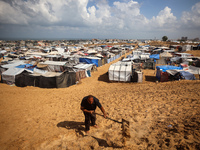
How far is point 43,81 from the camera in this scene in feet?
41.5

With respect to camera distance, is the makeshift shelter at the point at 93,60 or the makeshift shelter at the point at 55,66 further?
the makeshift shelter at the point at 93,60

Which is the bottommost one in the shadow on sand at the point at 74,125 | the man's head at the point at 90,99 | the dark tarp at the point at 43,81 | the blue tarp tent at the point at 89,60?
the shadow on sand at the point at 74,125

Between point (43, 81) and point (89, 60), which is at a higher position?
point (89, 60)

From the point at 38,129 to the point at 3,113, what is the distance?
3456mm

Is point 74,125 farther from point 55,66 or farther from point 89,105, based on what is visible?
point 55,66

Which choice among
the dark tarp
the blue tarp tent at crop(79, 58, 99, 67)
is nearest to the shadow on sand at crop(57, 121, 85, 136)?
the dark tarp

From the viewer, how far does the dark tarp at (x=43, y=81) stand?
12508 mm

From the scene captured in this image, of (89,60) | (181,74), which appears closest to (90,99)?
(181,74)

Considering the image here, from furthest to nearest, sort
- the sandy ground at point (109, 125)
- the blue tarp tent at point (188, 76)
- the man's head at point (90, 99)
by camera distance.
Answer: the blue tarp tent at point (188, 76), the man's head at point (90, 99), the sandy ground at point (109, 125)

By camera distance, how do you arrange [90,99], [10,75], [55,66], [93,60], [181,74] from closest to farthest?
1. [90,99]
2. [181,74]
3. [10,75]
4. [55,66]
5. [93,60]

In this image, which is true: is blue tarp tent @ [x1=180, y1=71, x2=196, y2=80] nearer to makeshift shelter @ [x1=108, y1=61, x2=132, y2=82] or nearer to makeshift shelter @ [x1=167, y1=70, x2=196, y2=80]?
makeshift shelter @ [x1=167, y1=70, x2=196, y2=80]

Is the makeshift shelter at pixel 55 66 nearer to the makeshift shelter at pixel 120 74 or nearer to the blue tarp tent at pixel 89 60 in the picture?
the blue tarp tent at pixel 89 60

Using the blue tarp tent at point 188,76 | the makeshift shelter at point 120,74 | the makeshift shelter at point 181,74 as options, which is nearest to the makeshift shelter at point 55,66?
the makeshift shelter at point 120,74

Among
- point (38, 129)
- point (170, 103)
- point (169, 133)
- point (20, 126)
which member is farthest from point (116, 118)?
point (20, 126)
